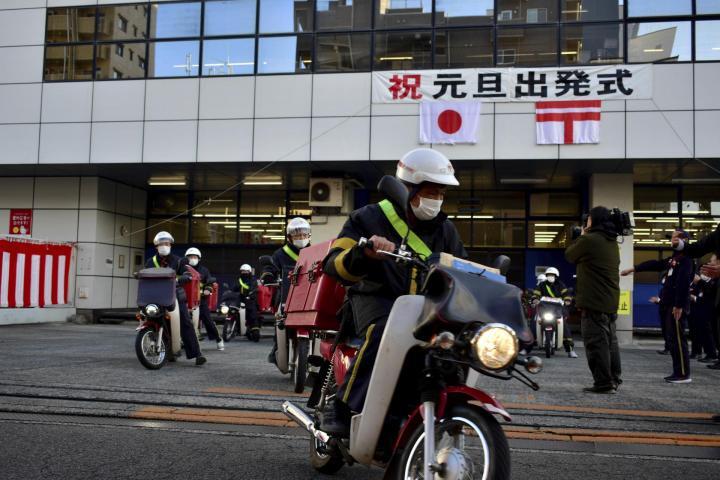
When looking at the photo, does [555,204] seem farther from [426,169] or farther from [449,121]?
[426,169]

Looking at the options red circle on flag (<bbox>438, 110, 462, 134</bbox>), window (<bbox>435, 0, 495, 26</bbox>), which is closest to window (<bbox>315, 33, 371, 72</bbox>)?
window (<bbox>435, 0, 495, 26</bbox>)

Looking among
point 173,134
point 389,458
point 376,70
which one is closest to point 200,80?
point 173,134

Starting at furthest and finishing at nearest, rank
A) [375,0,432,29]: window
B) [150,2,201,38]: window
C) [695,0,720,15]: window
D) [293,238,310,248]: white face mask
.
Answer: [150,2,201,38]: window → [375,0,432,29]: window → [695,0,720,15]: window → [293,238,310,248]: white face mask

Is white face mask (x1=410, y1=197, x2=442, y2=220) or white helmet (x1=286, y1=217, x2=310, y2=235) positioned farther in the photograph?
white helmet (x1=286, y1=217, x2=310, y2=235)

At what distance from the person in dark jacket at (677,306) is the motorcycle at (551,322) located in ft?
14.1

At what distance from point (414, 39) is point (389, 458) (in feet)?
59.4

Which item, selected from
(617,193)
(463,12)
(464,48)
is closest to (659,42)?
(617,193)

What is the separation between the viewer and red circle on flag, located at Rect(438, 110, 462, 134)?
1959cm

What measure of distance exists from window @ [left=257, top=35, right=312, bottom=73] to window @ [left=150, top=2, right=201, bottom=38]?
2137 mm

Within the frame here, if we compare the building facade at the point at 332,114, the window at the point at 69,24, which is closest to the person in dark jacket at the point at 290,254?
the building facade at the point at 332,114

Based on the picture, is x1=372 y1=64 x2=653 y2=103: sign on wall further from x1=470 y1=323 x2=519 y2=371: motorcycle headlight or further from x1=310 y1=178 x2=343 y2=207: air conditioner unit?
x1=470 y1=323 x2=519 y2=371: motorcycle headlight

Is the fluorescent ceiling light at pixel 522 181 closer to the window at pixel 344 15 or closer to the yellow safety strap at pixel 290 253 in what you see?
the window at pixel 344 15

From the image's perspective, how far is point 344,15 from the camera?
68.5 ft

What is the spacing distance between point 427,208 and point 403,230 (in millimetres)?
187
